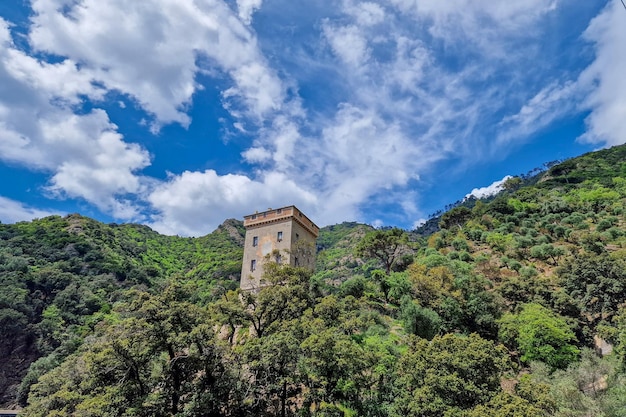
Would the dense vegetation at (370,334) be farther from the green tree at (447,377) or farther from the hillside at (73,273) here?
the hillside at (73,273)

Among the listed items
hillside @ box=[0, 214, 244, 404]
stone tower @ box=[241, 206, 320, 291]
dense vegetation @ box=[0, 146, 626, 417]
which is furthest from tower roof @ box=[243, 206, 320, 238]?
hillside @ box=[0, 214, 244, 404]

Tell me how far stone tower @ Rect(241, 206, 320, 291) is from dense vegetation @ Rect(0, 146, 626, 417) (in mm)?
3489

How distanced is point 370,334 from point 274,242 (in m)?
11.9

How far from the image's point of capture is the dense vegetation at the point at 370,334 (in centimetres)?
1816

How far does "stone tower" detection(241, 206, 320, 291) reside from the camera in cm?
3422

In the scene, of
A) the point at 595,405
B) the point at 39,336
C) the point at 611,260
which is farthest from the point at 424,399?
the point at 39,336

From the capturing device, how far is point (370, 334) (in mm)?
27922

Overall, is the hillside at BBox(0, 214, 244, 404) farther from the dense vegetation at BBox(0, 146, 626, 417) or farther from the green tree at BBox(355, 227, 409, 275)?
the green tree at BBox(355, 227, 409, 275)

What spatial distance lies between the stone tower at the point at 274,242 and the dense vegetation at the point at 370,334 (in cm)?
349

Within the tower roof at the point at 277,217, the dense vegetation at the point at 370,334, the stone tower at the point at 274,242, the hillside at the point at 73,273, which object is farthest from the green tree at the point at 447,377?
the hillside at the point at 73,273

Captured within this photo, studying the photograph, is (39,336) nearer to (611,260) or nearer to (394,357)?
(394,357)

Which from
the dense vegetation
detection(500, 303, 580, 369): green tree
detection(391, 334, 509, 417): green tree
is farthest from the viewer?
detection(500, 303, 580, 369): green tree

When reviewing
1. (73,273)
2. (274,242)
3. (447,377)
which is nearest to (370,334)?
(447,377)

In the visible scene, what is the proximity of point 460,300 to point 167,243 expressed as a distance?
8030cm
